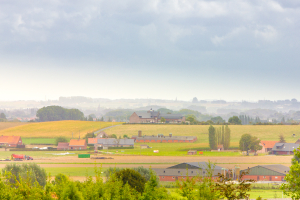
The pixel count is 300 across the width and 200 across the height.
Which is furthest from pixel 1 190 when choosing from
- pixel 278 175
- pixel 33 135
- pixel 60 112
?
pixel 60 112

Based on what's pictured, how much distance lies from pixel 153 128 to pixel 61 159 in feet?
73.2

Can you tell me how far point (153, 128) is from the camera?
71.1 m

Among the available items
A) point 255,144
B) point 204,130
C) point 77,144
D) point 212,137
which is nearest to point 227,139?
point 212,137

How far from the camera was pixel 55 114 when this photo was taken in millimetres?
109000

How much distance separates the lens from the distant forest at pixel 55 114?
10500 cm

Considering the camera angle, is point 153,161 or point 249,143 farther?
point 249,143

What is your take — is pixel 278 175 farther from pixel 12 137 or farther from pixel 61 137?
pixel 12 137

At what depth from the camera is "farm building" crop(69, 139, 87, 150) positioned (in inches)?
2423

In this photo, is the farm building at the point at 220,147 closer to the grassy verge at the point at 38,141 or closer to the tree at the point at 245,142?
the tree at the point at 245,142

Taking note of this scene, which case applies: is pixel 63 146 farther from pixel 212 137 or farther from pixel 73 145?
pixel 212 137

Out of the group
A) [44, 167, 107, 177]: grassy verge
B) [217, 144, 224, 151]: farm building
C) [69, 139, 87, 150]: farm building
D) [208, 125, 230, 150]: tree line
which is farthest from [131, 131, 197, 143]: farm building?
[44, 167, 107, 177]: grassy verge

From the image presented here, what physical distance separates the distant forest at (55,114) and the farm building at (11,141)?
33384 mm

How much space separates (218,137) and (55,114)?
61285mm

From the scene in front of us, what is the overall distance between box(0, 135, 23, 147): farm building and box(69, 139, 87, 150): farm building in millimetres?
10248
